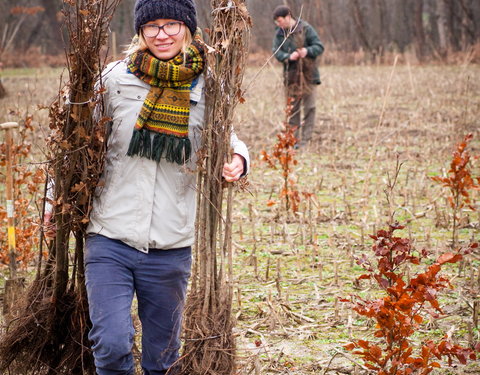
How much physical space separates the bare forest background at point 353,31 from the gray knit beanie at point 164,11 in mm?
19694

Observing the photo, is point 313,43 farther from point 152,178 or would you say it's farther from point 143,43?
point 152,178

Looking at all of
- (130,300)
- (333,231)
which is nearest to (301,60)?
(333,231)

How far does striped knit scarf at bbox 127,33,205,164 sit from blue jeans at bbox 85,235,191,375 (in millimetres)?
403

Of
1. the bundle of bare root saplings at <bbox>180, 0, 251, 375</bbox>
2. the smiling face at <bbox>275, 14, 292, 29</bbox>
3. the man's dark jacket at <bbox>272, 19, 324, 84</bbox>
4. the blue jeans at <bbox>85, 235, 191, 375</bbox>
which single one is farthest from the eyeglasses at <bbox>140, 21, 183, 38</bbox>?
the man's dark jacket at <bbox>272, 19, 324, 84</bbox>

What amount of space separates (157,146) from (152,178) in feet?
0.45

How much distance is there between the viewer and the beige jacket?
2.69 metres

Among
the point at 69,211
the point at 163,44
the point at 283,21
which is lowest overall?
the point at 69,211

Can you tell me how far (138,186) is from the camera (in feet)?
8.91

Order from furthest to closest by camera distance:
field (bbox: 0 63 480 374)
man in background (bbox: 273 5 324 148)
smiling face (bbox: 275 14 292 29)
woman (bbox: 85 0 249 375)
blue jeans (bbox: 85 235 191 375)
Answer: man in background (bbox: 273 5 324 148) → smiling face (bbox: 275 14 292 29) → field (bbox: 0 63 480 374) → woman (bbox: 85 0 249 375) → blue jeans (bbox: 85 235 191 375)

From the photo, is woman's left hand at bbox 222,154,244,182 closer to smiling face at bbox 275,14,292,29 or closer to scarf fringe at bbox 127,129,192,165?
scarf fringe at bbox 127,129,192,165

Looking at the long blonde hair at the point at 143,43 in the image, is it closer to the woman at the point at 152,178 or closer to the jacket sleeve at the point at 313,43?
the woman at the point at 152,178

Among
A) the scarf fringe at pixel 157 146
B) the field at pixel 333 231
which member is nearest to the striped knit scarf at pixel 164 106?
the scarf fringe at pixel 157 146

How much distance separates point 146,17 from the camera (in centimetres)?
276

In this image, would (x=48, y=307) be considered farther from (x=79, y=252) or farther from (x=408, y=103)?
(x=408, y=103)
